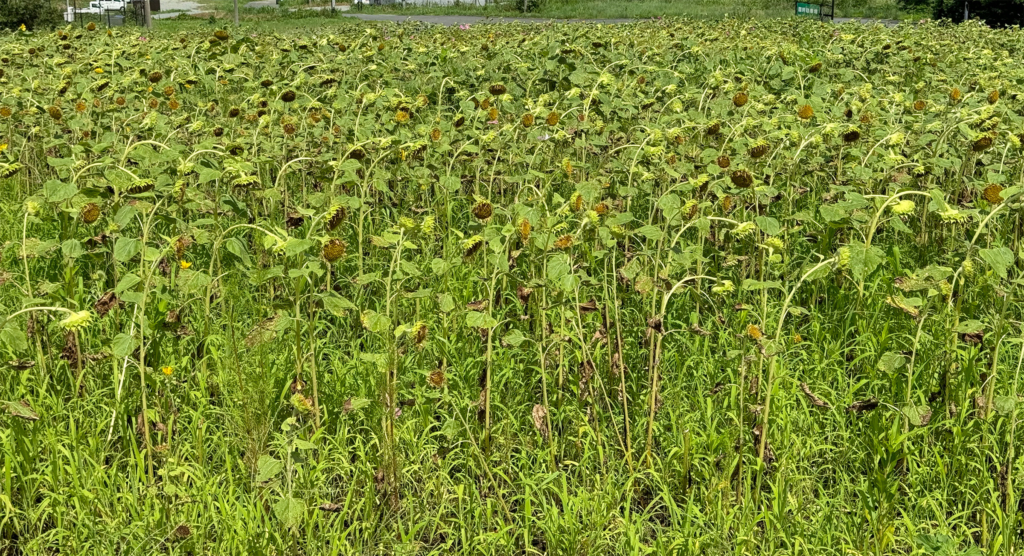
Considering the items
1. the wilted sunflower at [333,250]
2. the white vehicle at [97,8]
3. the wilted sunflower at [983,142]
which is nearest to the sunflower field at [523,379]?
the wilted sunflower at [333,250]

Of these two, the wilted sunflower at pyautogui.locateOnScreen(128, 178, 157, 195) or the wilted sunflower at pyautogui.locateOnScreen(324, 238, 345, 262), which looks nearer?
the wilted sunflower at pyautogui.locateOnScreen(324, 238, 345, 262)

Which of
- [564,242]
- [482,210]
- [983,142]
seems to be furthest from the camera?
[983,142]

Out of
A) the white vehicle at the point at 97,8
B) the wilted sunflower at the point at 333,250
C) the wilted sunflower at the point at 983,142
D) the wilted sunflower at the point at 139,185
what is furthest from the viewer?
the white vehicle at the point at 97,8

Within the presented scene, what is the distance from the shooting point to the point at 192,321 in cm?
337

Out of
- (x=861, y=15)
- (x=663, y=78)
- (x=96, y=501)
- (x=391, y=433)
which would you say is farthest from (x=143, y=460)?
(x=861, y=15)

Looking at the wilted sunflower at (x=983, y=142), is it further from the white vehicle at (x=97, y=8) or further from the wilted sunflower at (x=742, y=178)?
the white vehicle at (x=97, y=8)

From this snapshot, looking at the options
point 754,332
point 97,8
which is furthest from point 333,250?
→ point 97,8

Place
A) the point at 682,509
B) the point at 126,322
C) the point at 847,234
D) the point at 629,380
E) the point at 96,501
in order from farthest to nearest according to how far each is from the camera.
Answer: the point at 847,234 < the point at 126,322 < the point at 629,380 < the point at 682,509 < the point at 96,501

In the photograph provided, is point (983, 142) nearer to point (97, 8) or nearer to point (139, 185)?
point (139, 185)

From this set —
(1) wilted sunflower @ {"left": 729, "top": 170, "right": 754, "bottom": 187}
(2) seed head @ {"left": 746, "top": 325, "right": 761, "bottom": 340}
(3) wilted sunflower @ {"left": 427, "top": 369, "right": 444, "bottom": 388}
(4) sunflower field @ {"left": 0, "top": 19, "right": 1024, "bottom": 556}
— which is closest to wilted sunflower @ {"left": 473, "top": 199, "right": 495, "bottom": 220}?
(4) sunflower field @ {"left": 0, "top": 19, "right": 1024, "bottom": 556}

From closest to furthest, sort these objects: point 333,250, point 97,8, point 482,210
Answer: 1. point 333,250
2. point 482,210
3. point 97,8

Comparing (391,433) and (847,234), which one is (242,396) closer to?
(391,433)

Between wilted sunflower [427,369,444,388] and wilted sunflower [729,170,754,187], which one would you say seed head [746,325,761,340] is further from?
wilted sunflower [427,369,444,388]

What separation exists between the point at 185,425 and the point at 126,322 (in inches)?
27.6
